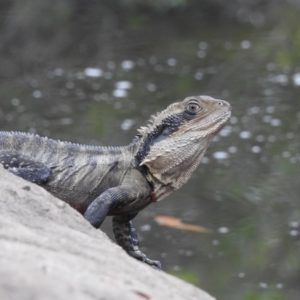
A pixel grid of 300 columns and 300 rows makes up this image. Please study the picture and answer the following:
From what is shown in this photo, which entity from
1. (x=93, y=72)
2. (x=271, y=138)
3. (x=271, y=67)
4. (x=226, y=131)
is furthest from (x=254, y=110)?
(x=93, y=72)

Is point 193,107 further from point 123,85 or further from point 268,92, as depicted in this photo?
point 123,85

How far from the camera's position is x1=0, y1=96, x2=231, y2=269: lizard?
4.72 metres

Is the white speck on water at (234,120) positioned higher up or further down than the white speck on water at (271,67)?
higher up

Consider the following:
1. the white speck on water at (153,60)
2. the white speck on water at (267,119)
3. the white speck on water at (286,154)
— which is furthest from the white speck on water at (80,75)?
the white speck on water at (286,154)

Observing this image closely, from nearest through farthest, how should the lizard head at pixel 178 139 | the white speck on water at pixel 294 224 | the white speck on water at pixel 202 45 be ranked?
1. the lizard head at pixel 178 139
2. the white speck on water at pixel 294 224
3. the white speck on water at pixel 202 45

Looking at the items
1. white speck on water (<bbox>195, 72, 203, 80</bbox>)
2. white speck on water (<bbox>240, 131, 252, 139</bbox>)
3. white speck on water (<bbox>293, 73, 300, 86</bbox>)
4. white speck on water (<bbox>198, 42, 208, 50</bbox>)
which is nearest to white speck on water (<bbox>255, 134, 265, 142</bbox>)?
white speck on water (<bbox>240, 131, 252, 139</bbox>)

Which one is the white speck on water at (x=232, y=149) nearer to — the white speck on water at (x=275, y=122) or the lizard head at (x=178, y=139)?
the white speck on water at (x=275, y=122)

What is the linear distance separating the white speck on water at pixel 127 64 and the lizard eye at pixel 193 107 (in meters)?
11.1

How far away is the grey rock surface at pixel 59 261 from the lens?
2613mm

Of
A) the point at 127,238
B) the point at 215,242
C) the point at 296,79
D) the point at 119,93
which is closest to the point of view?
the point at 127,238

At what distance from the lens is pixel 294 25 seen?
2055cm

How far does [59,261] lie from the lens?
2834mm

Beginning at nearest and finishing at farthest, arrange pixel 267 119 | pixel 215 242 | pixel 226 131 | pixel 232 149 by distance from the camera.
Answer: pixel 215 242, pixel 232 149, pixel 226 131, pixel 267 119

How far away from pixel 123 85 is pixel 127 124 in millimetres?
2450
